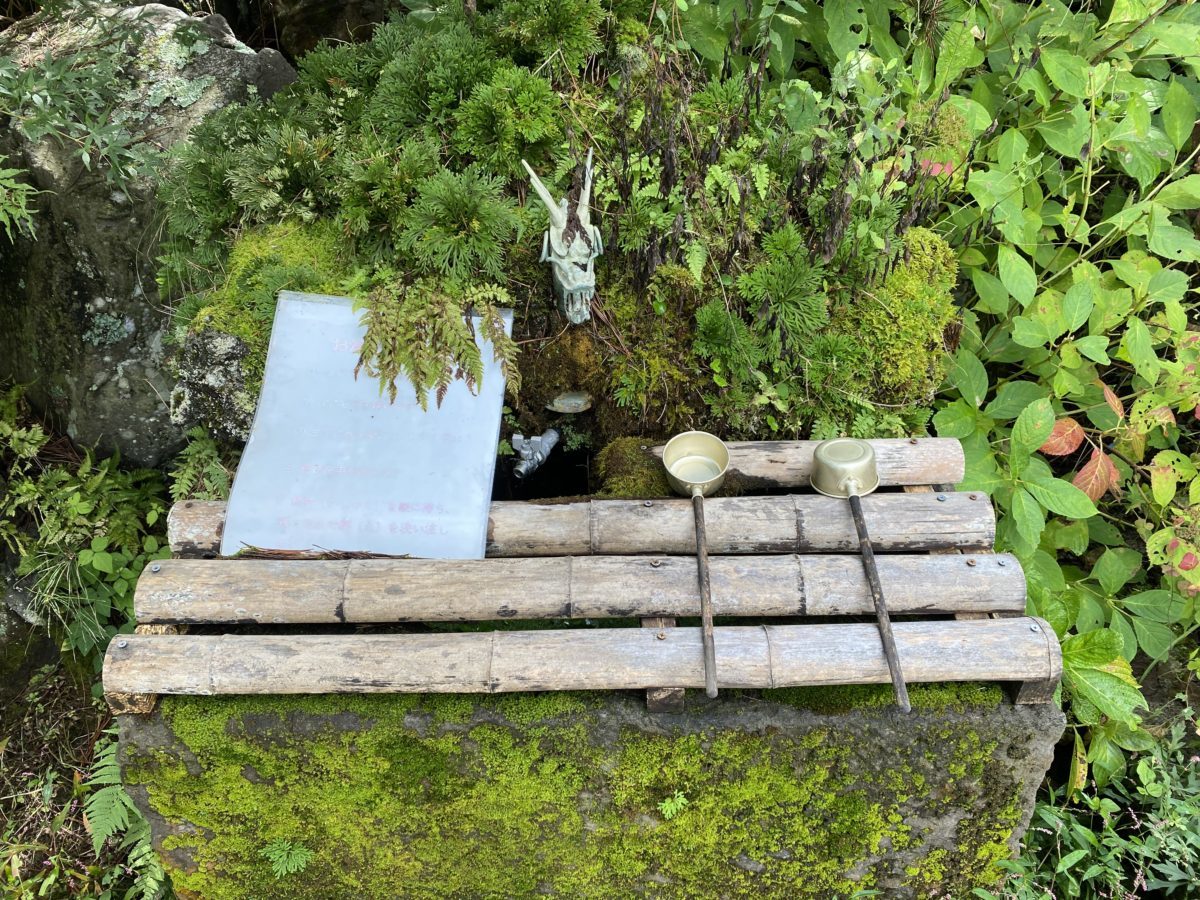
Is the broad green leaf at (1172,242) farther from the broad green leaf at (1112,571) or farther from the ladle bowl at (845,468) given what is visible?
the ladle bowl at (845,468)

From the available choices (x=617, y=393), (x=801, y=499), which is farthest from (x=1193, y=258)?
(x=617, y=393)

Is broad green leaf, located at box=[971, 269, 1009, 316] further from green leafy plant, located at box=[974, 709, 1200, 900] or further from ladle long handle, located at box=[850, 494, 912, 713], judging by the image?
green leafy plant, located at box=[974, 709, 1200, 900]

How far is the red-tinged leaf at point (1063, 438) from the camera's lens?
3.90 meters

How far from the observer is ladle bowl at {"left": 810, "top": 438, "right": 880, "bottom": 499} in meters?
3.41

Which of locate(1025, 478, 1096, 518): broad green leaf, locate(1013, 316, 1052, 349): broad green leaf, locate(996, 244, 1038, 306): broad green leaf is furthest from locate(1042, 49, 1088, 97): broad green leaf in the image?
locate(1025, 478, 1096, 518): broad green leaf

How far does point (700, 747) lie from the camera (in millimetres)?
3098

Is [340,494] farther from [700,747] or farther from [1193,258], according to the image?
[1193,258]

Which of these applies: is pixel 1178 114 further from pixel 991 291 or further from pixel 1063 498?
pixel 1063 498

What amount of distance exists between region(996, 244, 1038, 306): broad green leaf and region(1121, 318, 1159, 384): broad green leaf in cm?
51

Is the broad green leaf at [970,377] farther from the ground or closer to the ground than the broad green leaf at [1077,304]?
closer to the ground

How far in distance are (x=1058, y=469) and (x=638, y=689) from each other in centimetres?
331

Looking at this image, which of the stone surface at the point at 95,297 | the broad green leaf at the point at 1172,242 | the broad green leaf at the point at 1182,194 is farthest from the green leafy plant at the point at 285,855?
the broad green leaf at the point at 1182,194

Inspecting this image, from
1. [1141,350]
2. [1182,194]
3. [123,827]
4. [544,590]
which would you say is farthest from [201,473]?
[1182,194]

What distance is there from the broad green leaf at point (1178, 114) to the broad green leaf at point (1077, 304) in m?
0.97
